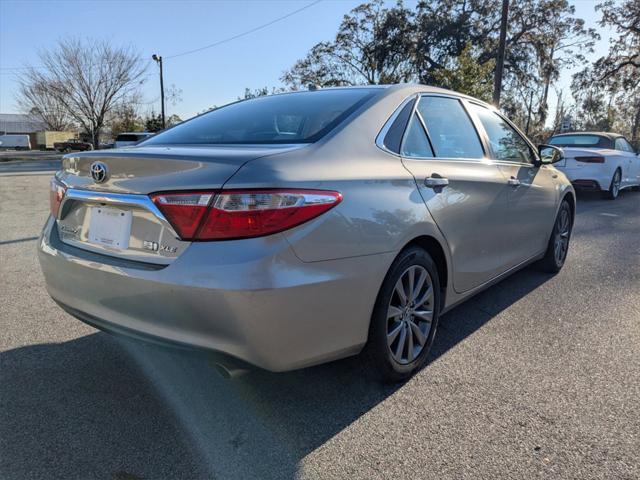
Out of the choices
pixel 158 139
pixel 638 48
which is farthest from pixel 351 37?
pixel 158 139

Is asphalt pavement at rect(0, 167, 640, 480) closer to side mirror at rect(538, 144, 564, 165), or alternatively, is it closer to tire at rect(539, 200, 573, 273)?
tire at rect(539, 200, 573, 273)

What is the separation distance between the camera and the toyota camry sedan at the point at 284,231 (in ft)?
6.52

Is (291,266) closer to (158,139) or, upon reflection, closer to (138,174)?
(138,174)

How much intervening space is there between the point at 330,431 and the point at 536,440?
0.92 meters

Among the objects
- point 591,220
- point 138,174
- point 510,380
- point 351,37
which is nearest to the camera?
point 138,174

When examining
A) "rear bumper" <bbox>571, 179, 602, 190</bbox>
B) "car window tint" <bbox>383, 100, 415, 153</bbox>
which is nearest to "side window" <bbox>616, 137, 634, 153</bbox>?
"rear bumper" <bbox>571, 179, 602, 190</bbox>

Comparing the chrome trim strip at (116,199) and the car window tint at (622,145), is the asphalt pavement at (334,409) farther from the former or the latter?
the car window tint at (622,145)

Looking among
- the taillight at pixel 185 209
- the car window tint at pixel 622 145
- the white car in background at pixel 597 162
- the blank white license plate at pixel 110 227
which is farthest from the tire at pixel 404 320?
the car window tint at pixel 622 145

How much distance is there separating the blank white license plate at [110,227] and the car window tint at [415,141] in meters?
1.44

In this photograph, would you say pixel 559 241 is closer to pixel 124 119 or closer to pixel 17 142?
pixel 124 119

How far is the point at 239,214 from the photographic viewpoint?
77.4 inches

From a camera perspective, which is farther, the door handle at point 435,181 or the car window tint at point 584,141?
the car window tint at point 584,141

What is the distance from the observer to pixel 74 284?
8.00 ft

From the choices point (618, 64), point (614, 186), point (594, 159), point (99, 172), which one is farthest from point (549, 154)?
point (618, 64)
